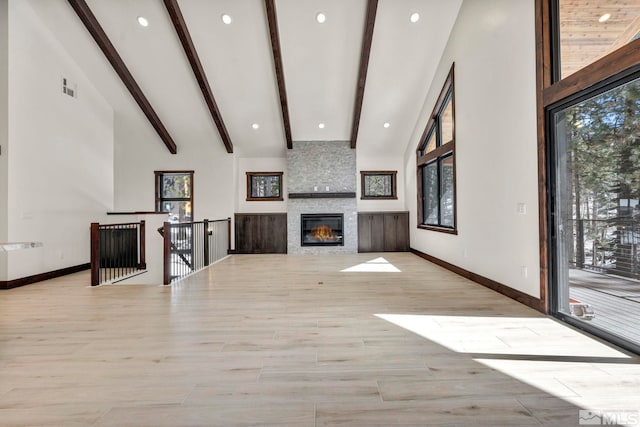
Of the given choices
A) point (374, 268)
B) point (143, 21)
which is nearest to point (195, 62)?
point (143, 21)

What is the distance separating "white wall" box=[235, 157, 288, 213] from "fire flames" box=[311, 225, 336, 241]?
3.55 ft

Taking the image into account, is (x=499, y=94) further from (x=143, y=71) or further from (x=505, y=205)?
(x=143, y=71)

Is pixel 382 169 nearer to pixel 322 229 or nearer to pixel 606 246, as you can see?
pixel 322 229

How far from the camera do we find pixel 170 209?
8.58 meters

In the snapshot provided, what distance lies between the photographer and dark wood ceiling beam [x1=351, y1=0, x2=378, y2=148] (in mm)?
5093

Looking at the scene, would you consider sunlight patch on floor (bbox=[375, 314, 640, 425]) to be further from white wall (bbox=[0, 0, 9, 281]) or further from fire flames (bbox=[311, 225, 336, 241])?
white wall (bbox=[0, 0, 9, 281])

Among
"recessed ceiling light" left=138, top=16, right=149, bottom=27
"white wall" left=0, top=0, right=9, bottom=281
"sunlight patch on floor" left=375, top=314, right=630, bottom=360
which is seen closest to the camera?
"sunlight patch on floor" left=375, top=314, right=630, bottom=360

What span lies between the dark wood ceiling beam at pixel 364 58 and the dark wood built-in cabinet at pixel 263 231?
3237mm

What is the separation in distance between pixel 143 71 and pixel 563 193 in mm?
7281

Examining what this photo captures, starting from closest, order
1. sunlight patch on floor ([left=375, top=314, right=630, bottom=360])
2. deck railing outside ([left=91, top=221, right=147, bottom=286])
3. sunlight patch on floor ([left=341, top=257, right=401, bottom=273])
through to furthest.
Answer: sunlight patch on floor ([left=375, top=314, right=630, bottom=360]), sunlight patch on floor ([left=341, top=257, right=401, bottom=273]), deck railing outside ([left=91, top=221, right=147, bottom=286])

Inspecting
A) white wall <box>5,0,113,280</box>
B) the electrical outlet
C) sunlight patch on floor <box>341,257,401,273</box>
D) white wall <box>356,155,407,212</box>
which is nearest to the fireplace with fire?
white wall <box>356,155,407,212</box>

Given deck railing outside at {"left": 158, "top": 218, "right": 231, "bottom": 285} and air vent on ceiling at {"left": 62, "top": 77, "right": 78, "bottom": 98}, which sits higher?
air vent on ceiling at {"left": 62, "top": 77, "right": 78, "bottom": 98}

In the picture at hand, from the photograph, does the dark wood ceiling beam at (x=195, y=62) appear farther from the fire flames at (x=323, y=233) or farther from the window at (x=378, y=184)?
the window at (x=378, y=184)

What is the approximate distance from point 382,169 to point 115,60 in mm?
6593
